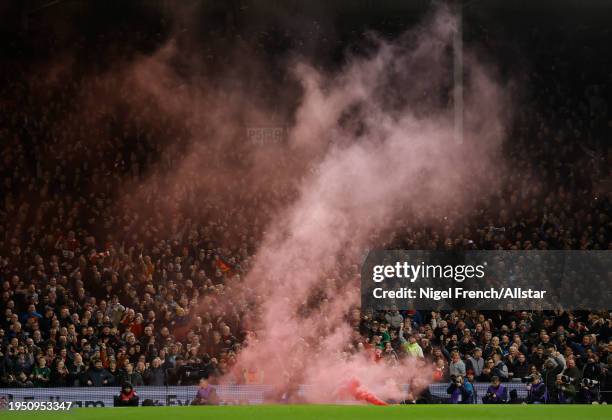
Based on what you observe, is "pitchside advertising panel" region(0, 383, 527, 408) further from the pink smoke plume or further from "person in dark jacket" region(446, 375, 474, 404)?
the pink smoke plume

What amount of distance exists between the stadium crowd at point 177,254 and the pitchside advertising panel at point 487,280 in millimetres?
442

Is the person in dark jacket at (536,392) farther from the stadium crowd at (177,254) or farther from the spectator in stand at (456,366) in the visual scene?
the spectator in stand at (456,366)

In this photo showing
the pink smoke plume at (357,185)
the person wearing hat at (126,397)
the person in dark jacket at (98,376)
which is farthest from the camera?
the pink smoke plume at (357,185)

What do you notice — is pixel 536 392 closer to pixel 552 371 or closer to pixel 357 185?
pixel 552 371

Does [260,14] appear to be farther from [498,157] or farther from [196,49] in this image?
[498,157]

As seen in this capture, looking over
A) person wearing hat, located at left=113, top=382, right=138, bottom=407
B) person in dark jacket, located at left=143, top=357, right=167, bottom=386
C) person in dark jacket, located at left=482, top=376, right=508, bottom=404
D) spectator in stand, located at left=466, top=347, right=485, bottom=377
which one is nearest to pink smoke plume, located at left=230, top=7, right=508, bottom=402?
spectator in stand, located at left=466, top=347, right=485, bottom=377

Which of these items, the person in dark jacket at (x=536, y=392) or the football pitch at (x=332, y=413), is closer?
the football pitch at (x=332, y=413)

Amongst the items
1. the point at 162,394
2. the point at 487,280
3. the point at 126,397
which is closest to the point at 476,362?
the point at 487,280

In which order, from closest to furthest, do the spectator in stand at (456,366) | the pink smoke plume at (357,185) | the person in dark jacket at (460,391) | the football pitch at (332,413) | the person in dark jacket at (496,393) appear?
the football pitch at (332,413) → the person in dark jacket at (460,391) → the person in dark jacket at (496,393) → the spectator in stand at (456,366) → the pink smoke plume at (357,185)

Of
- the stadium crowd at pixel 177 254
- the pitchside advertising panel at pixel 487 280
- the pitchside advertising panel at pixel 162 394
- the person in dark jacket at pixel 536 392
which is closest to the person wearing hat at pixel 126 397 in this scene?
the pitchside advertising panel at pixel 162 394

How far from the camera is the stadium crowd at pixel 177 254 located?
57.9 ft

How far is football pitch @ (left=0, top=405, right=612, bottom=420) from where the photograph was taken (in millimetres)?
14414

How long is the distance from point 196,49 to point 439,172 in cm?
886

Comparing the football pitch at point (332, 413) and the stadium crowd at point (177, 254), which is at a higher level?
the stadium crowd at point (177, 254)
